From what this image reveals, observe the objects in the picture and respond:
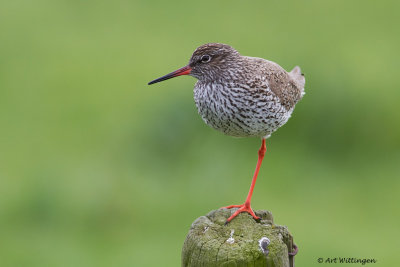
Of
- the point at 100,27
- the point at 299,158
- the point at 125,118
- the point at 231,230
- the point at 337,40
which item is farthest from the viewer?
the point at 100,27

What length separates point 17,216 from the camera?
8422 mm

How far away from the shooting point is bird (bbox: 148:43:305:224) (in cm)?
528

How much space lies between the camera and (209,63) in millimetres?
5449

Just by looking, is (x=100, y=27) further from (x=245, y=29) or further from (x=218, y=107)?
(x=218, y=107)

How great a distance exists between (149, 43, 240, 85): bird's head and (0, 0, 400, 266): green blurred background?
2.83 m

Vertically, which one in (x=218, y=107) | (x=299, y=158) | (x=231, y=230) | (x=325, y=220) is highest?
(x=218, y=107)

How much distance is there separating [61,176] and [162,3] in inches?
209

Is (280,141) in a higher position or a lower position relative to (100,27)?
lower

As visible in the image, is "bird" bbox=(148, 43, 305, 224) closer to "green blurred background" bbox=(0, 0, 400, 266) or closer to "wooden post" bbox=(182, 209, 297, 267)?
"wooden post" bbox=(182, 209, 297, 267)

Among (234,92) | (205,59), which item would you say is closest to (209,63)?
(205,59)

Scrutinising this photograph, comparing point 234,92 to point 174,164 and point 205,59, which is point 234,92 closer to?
point 205,59

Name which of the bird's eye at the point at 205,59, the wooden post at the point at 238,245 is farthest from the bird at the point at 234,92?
the wooden post at the point at 238,245

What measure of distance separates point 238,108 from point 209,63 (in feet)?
1.48

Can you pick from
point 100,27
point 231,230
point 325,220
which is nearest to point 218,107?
point 231,230
